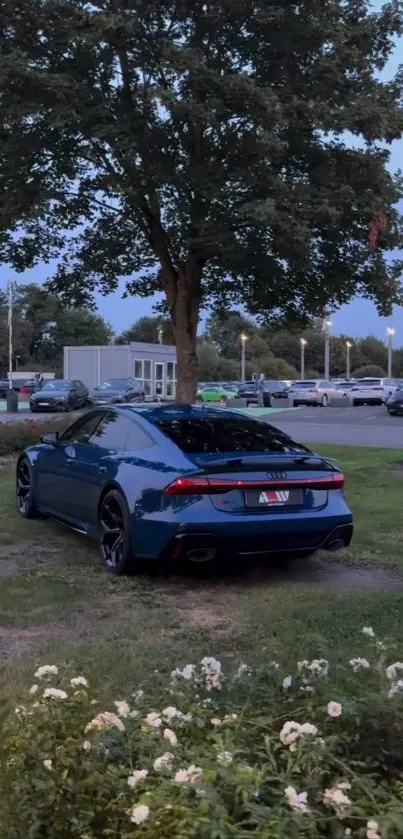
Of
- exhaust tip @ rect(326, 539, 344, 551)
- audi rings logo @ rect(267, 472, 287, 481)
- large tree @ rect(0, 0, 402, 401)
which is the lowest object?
exhaust tip @ rect(326, 539, 344, 551)

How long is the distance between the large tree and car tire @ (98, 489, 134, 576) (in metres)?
4.63

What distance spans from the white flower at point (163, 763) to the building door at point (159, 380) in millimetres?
45457

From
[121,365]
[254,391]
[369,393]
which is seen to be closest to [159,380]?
[121,365]

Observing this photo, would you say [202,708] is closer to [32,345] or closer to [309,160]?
[309,160]

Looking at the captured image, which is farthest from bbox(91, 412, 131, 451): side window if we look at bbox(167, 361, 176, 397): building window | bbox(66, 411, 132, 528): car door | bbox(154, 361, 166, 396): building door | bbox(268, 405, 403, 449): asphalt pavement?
bbox(167, 361, 176, 397): building window

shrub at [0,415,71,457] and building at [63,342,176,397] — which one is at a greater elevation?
building at [63,342,176,397]

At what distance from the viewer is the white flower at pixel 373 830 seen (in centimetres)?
181

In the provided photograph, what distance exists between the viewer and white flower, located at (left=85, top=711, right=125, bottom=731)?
7.48 ft

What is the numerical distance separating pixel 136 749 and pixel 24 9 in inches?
425

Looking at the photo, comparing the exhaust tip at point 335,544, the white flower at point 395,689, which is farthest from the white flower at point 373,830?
the exhaust tip at point 335,544

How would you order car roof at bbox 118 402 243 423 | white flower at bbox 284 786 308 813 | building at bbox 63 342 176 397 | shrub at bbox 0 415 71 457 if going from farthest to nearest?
building at bbox 63 342 176 397
shrub at bbox 0 415 71 457
car roof at bbox 118 402 243 423
white flower at bbox 284 786 308 813

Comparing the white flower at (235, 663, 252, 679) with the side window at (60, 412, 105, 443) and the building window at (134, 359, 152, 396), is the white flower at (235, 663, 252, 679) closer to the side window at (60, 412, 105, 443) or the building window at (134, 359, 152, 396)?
the side window at (60, 412, 105, 443)

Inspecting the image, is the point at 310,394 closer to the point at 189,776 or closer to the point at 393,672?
the point at 393,672

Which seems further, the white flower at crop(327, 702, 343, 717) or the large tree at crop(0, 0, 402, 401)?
the large tree at crop(0, 0, 402, 401)
